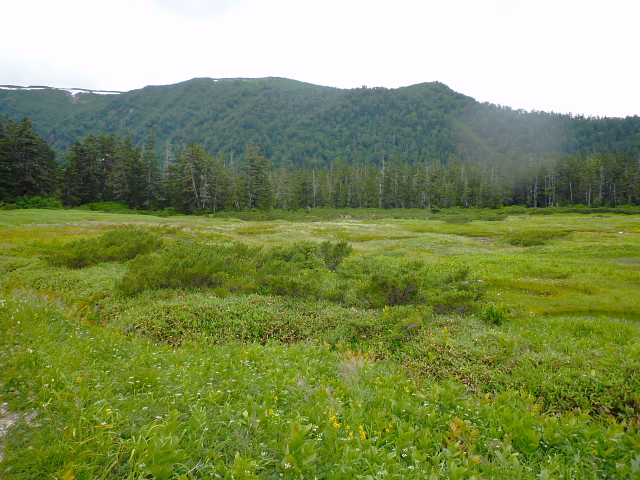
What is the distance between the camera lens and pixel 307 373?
21.2ft

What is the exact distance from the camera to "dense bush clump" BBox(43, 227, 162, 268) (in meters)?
16.3

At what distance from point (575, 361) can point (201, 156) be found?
7757 cm

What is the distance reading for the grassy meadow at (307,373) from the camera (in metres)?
3.93

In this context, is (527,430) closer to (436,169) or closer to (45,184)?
(45,184)

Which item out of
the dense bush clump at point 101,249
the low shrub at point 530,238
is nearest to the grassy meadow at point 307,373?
the dense bush clump at point 101,249

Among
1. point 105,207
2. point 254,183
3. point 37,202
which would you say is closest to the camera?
point 37,202

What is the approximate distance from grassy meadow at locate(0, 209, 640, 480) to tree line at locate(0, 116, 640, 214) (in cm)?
6112

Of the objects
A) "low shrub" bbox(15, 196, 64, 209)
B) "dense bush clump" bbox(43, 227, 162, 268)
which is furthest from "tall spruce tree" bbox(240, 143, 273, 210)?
"dense bush clump" bbox(43, 227, 162, 268)

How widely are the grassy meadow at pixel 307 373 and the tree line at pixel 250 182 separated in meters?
61.1

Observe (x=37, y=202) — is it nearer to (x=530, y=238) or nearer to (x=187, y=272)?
(x=187, y=272)

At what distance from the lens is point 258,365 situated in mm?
6883

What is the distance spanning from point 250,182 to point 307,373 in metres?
77.2

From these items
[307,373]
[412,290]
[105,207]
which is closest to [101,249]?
[412,290]

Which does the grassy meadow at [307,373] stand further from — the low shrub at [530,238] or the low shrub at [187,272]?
the low shrub at [530,238]
